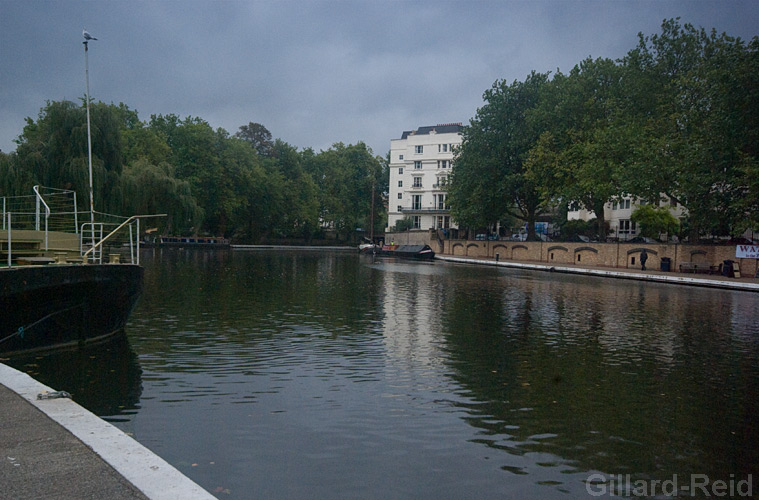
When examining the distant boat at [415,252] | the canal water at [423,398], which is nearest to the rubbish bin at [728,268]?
the canal water at [423,398]

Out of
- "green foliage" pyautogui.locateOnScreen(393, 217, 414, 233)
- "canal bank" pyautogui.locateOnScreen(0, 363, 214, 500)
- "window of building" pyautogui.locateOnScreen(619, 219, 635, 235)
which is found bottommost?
"canal bank" pyautogui.locateOnScreen(0, 363, 214, 500)

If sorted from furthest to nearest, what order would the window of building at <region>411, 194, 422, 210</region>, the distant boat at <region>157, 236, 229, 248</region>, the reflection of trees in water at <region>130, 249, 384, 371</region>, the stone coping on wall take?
the window of building at <region>411, 194, 422, 210</region>
the distant boat at <region>157, 236, 229, 248</region>
the stone coping on wall
the reflection of trees in water at <region>130, 249, 384, 371</region>

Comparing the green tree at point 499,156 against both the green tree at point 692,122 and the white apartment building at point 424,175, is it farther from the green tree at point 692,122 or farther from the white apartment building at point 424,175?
the white apartment building at point 424,175

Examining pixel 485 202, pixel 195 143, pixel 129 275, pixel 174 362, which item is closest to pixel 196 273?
pixel 129 275

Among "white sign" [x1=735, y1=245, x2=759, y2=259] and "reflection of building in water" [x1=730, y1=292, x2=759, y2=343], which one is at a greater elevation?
"white sign" [x1=735, y1=245, x2=759, y2=259]

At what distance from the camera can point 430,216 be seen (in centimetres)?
9488

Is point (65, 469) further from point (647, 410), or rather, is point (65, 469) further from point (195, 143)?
point (195, 143)

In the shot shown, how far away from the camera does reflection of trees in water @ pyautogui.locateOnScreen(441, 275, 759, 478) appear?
6.08 meters

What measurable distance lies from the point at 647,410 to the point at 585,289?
62.7 feet

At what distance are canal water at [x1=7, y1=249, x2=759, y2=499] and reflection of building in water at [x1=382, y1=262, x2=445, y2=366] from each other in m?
0.09

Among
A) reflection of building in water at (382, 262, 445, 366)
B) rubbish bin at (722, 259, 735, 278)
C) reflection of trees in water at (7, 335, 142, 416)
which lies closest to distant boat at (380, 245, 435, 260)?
rubbish bin at (722, 259, 735, 278)

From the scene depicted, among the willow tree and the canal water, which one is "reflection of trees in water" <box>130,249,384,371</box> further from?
the willow tree

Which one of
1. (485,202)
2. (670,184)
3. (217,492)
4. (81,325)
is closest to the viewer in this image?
(217,492)

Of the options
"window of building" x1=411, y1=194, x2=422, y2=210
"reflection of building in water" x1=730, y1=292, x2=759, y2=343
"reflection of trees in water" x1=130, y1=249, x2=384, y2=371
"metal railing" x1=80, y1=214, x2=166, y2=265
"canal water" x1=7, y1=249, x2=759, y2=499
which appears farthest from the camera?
"window of building" x1=411, y1=194, x2=422, y2=210
